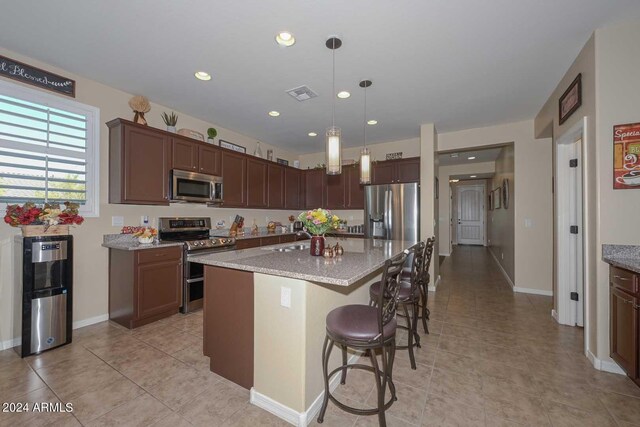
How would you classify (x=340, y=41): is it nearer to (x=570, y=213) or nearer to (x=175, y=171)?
(x=175, y=171)

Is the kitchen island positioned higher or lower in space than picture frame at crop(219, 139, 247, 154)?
lower

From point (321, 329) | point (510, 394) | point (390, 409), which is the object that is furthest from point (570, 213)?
point (321, 329)

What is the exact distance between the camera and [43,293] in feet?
7.91

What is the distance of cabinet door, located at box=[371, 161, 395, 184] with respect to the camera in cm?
502

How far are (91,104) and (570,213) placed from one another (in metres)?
5.74

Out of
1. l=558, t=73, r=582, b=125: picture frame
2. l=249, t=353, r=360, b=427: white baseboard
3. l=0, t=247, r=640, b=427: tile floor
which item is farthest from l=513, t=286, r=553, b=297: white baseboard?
l=249, t=353, r=360, b=427: white baseboard

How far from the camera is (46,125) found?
276cm

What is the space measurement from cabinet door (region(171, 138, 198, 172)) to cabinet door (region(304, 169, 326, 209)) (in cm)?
272

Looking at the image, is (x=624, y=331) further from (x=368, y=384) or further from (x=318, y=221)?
(x=318, y=221)

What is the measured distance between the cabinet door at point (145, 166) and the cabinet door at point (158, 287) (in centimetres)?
84

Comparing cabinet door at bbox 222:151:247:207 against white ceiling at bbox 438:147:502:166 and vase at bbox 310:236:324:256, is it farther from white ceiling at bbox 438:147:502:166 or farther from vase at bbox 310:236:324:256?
white ceiling at bbox 438:147:502:166

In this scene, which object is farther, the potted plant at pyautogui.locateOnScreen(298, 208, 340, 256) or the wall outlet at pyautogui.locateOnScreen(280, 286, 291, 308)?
the potted plant at pyautogui.locateOnScreen(298, 208, 340, 256)

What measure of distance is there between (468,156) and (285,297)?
6413 millimetres

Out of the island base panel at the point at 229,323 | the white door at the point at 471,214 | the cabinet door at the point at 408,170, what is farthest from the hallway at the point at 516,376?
the white door at the point at 471,214
